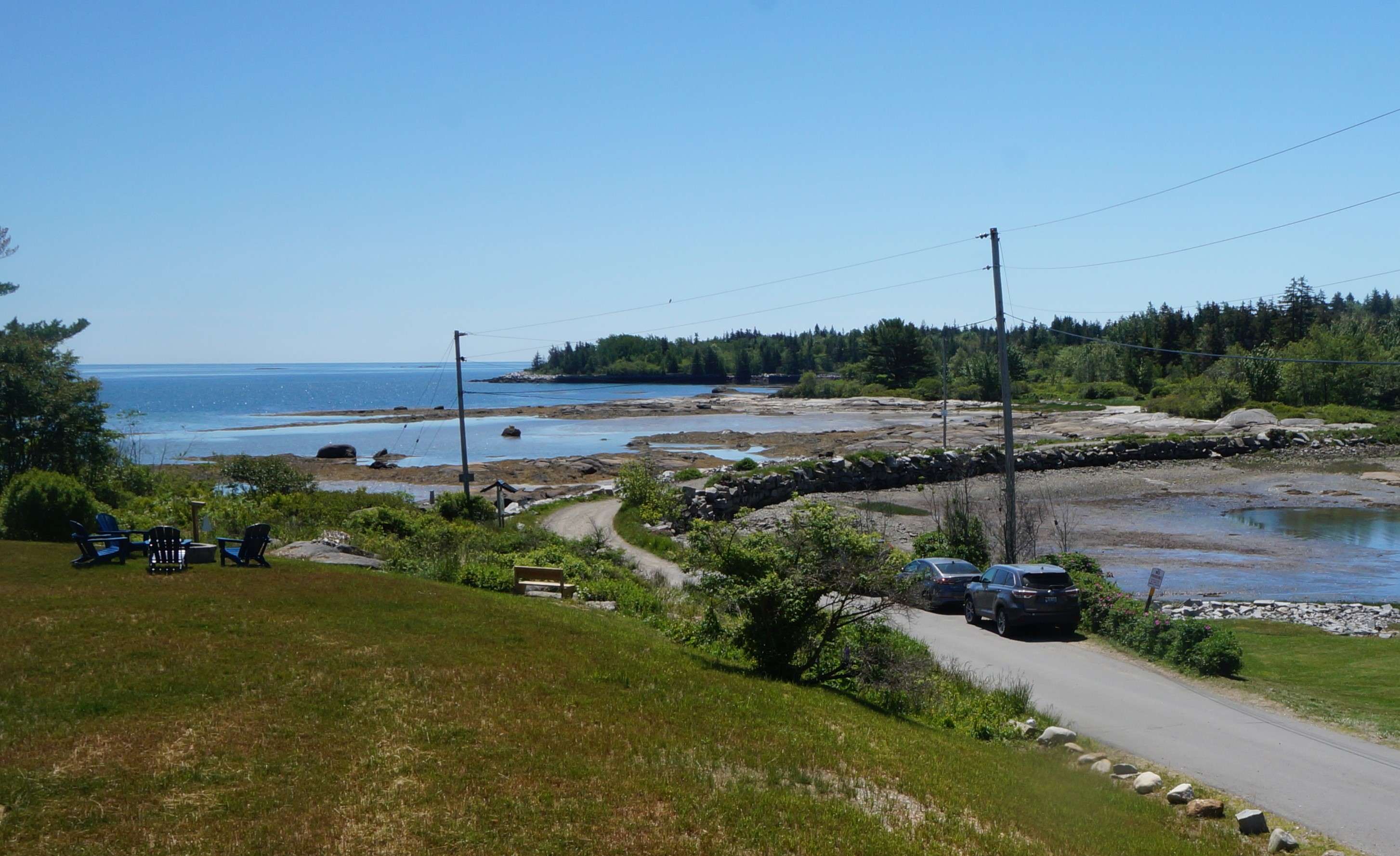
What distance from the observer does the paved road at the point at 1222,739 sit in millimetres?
11172

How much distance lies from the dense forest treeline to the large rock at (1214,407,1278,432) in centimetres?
669

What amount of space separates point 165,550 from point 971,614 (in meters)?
18.4

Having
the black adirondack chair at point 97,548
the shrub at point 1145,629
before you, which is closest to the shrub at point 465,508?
the black adirondack chair at point 97,548

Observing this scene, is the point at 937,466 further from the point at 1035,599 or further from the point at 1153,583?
the point at 1153,583

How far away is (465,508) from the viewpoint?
141ft

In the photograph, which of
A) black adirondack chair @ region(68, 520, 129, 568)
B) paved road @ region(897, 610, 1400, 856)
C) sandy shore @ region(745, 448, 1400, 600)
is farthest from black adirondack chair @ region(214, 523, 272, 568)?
sandy shore @ region(745, 448, 1400, 600)

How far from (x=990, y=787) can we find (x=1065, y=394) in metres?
127

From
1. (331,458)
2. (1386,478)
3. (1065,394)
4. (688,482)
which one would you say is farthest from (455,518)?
(1065,394)

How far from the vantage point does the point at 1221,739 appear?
46.6 feet

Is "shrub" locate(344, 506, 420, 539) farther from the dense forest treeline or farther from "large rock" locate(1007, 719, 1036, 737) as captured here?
the dense forest treeline

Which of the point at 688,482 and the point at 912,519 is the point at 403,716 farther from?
the point at 688,482

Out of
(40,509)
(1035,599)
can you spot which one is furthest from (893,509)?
(40,509)

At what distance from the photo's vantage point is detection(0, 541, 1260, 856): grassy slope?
26.0 ft

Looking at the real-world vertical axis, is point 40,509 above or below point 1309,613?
above
